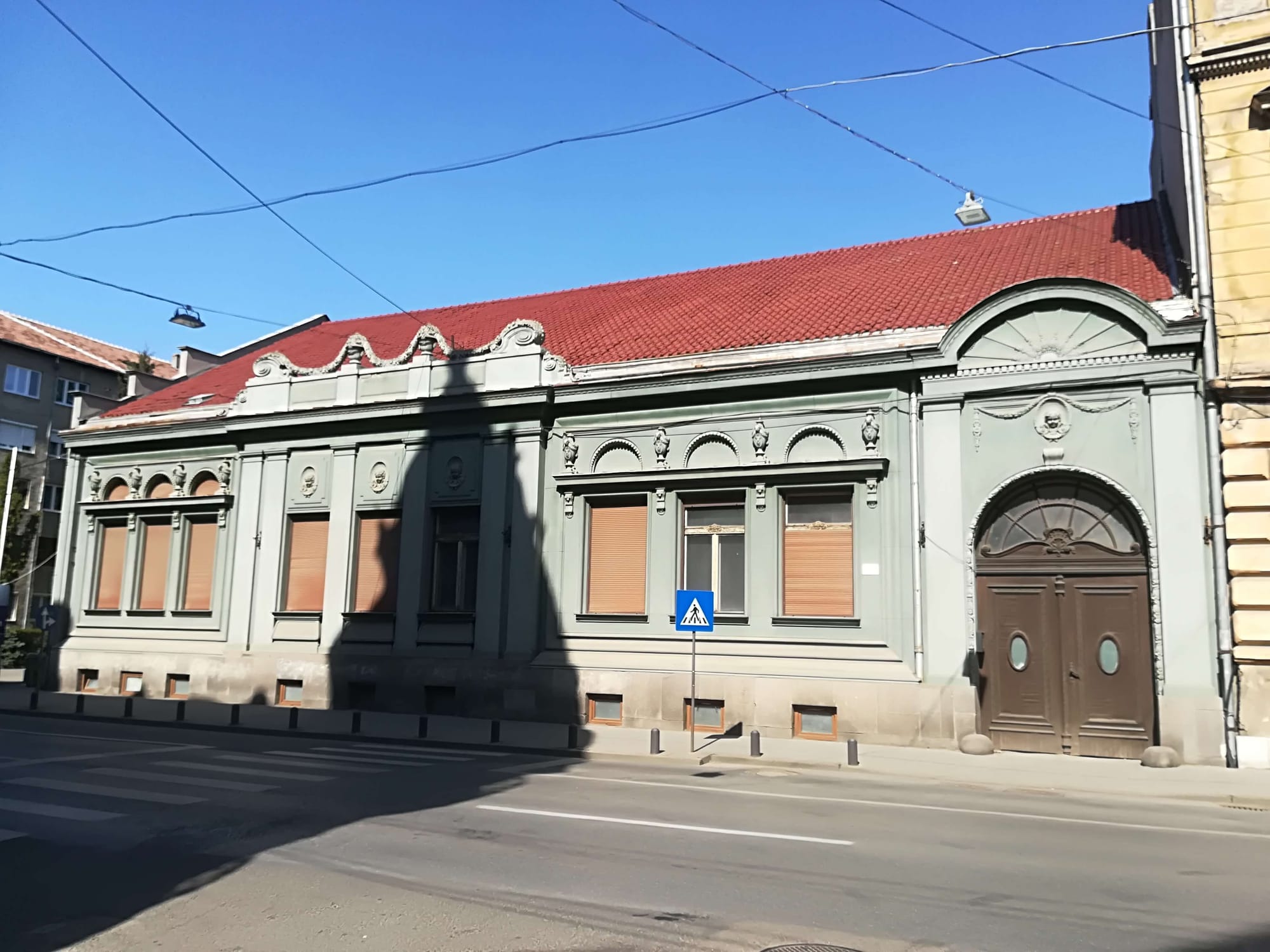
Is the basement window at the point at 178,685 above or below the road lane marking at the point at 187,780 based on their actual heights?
above

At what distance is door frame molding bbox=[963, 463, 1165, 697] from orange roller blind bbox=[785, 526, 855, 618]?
7.24 feet

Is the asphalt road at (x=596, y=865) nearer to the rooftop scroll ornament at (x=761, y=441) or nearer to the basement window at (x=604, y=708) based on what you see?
the basement window at (x=604, y=708)

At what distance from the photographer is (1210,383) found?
16.0 meters

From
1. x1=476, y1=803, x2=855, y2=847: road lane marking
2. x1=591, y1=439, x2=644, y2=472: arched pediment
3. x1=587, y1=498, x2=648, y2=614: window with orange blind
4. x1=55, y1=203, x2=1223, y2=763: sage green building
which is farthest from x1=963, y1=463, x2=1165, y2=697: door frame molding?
x1=476, y1=803, x2=855, y2=847: road lane marking

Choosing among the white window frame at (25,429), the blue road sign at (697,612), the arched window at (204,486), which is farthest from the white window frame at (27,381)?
the blue road sign at (697,612)

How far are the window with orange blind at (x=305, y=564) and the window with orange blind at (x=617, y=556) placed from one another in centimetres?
703

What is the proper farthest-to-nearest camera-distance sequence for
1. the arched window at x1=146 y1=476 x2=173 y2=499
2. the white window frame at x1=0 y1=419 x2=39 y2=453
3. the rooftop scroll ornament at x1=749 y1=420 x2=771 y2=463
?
1. the white window frame at x1=0 y1=419 x2=39 y2=453
2. the arched window at x1=146 y1=476 x2=173 y2=499
3. the rooftop scroll ornament at x1=749 y1=420 x2=771 y2=463

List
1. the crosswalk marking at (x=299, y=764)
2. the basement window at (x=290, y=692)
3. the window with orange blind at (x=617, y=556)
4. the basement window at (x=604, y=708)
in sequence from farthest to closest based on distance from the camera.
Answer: the basement window at (x=290, y=692) → the window with orange blind at (x=617, y=556) → the basement window at (x=604, y=708) → the crosswalk marking at (x=299, y=764)

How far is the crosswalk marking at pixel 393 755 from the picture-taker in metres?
15.5

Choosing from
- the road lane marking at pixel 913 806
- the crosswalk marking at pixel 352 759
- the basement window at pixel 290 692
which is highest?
the basement window at pixel 290 692

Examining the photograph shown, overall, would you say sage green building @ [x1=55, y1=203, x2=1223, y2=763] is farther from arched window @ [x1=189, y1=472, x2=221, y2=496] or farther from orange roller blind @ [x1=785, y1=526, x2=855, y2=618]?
arched window @ [x1=189, y1=472, x2=221, y2=496]

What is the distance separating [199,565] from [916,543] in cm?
1843

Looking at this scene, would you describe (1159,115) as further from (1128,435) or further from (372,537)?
(372,537)

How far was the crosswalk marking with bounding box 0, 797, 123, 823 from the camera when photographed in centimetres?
981
